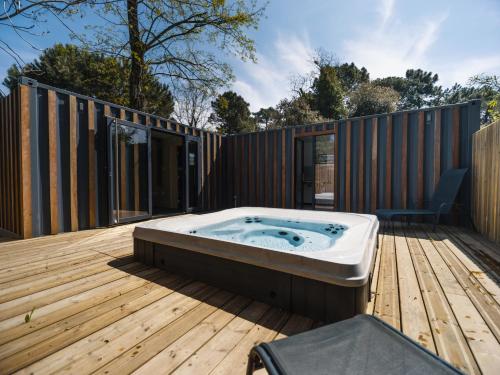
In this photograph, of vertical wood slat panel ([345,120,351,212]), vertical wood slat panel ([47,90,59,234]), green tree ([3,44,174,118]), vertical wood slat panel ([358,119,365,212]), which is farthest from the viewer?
green tree ([3,44,174,118])

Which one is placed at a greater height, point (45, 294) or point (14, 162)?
point (14, 162)

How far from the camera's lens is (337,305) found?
1.27 metres

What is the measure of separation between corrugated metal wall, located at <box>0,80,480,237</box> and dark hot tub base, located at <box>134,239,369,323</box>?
2.29m

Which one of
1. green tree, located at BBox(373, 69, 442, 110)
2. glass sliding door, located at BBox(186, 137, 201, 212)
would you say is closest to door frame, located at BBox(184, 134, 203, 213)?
glass sliding door, located at BBox(186, 137, 201, 212)

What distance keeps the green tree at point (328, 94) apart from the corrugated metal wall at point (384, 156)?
8.70 meters

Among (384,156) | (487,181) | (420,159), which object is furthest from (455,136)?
(487,181)

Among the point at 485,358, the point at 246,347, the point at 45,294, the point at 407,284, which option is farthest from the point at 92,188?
the point at 485,358

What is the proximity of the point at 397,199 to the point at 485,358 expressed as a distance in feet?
13.2

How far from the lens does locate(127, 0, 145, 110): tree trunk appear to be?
607 cm

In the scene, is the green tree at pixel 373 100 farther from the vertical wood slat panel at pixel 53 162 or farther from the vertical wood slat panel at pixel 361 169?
the vertical wood slat panel at pixel 53 162

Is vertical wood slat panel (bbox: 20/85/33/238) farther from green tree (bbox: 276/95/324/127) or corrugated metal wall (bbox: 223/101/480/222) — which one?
green tree (bbox: 276/95/324/127)

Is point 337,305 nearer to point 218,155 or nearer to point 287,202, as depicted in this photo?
point 287,202

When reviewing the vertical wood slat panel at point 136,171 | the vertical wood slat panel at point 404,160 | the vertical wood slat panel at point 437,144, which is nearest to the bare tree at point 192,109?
the vertical wood slat panel at point 136,171

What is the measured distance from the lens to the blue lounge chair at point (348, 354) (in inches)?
25.5
